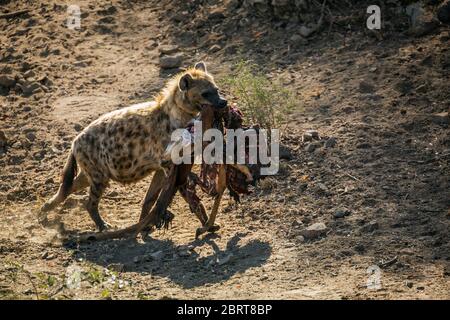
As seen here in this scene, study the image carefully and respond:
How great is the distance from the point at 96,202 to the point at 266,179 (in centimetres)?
137

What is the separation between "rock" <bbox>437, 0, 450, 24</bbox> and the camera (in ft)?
28.0

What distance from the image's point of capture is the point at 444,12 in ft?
28.1

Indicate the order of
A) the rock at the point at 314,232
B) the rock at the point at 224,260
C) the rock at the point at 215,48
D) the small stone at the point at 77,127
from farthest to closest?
the rock at the point at 215,48, the small stone at the point at 77,127, the rock at the point at 314,232, the rock at the point at 224,260

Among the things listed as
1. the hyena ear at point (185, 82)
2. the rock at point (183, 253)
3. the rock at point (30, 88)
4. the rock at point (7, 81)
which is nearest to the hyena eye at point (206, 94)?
the hyena ear at point (185, 82)

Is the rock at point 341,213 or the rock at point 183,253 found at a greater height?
the rock at point 341,213

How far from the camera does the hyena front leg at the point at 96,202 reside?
736cm

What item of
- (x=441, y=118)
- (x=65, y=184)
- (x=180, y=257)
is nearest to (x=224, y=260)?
(x=180, y=257)

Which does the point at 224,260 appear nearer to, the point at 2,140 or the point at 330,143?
the point at 330,143

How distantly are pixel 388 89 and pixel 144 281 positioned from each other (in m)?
3.03

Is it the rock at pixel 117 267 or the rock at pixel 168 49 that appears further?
the rock at pixel 168 49

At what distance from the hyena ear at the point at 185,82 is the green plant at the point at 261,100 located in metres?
0.76

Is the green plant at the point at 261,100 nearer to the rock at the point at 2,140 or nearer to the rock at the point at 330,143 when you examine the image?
the rock at the point at 330,143

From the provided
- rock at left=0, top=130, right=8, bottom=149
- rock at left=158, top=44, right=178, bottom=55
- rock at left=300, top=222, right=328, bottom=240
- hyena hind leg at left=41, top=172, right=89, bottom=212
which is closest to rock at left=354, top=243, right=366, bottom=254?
rock at left=300, top=222, right=328, bottom=240

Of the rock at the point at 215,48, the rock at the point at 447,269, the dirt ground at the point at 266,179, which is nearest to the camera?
the rock at the point at 447,269
